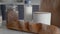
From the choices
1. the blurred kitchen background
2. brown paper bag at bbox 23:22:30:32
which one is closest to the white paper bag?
brown paper bag at bbox 23:22:30:32

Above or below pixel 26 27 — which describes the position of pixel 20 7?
above

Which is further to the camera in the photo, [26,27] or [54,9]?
[54,9]

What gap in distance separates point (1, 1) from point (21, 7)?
0.47 ft

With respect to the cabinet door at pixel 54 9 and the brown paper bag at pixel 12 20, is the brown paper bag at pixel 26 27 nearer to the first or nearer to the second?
the brown paper bag at pixel 12 20

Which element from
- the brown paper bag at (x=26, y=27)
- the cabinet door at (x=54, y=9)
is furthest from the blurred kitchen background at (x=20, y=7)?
the brown paper bag at (x=26, y=27)

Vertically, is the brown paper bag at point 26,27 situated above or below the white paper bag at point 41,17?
below

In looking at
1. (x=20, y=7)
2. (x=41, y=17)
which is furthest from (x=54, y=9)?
(x=20, y=7)

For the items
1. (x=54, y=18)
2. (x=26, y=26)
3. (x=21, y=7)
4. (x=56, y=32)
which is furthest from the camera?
(x=21, y=7)

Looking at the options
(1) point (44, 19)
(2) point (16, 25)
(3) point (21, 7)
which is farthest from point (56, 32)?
(3) point (21, 7)

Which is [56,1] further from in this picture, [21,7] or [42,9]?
[21,7]

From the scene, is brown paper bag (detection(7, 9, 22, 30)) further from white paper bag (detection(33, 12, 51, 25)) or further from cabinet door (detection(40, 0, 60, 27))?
cabinet door (detection(40, 0, 60, 27))

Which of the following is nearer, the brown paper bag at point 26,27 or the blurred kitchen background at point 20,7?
the brown paper bag at point 26,27

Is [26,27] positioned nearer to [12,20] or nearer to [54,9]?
[12,20]

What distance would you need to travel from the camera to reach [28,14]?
86 cm
